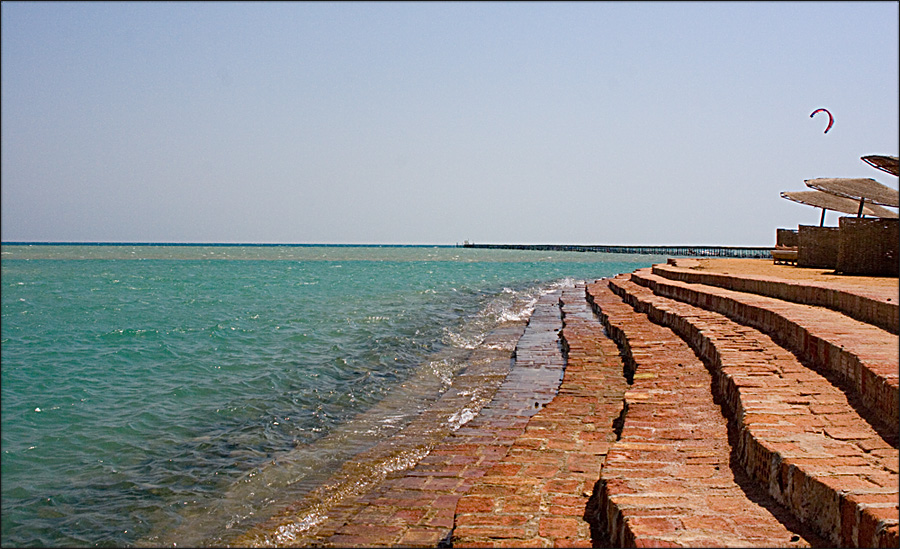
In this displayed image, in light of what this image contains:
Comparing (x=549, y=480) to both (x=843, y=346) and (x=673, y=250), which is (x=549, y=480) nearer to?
(x=843, y=346)

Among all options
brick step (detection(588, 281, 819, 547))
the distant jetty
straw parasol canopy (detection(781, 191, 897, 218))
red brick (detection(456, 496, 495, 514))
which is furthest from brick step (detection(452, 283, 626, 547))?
the distant jetty

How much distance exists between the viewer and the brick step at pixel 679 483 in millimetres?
2434

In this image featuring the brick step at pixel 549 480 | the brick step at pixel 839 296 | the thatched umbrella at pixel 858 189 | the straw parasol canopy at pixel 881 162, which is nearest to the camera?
the brick step at pixel 549 480

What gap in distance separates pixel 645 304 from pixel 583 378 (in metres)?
4.16

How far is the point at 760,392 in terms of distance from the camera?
3838 mm

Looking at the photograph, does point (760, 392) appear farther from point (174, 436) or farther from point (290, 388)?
point (290, 388)

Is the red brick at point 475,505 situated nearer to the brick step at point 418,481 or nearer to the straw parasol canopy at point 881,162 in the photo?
the brick step at point 418,481

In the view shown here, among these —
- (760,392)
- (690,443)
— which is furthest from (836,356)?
(690,443)

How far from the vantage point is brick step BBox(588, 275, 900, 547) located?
2.28 metres

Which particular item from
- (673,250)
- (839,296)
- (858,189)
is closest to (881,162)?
(858,189)

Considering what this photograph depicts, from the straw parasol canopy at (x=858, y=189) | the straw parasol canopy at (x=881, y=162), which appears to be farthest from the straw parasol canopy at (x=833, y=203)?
the straw parasol canopy at (x=881, y=162)

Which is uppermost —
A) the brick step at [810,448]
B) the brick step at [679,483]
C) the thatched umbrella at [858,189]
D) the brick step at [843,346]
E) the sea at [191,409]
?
the thatched umbrella at [858,189]

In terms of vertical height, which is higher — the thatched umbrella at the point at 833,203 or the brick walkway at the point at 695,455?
the thatched umbrella at the point at 833,203

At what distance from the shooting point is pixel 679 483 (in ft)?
9.80
